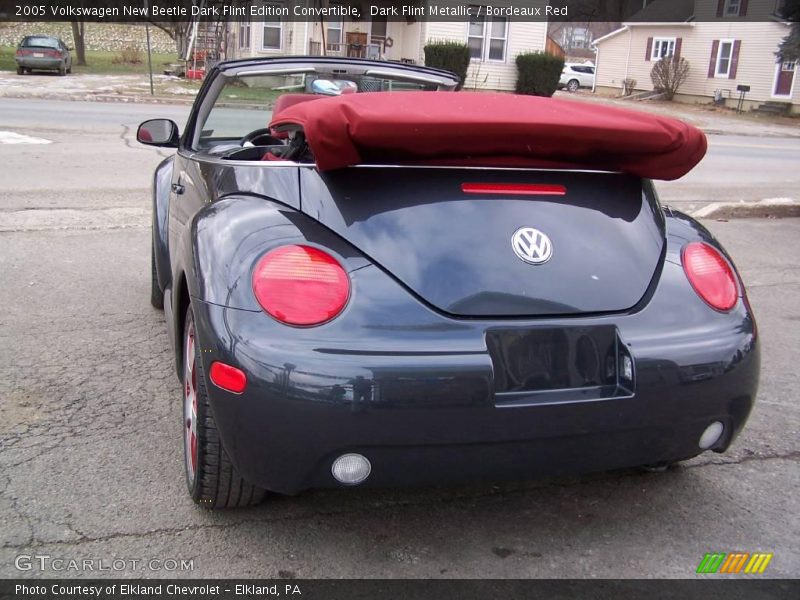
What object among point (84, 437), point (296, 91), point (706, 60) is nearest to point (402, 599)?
point (84, 437)

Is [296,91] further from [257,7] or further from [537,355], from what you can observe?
[257,7]

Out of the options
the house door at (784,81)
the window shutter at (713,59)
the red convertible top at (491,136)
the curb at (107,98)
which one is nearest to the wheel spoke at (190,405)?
the red convertible top at (491,136)

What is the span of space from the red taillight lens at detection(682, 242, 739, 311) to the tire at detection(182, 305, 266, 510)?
1575mm

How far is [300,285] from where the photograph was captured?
2.22 metres

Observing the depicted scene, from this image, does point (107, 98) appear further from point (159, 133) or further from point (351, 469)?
point (351, 469)

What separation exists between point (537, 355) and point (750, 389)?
0.77 m

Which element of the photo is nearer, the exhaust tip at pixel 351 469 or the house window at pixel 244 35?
the exhaust tip at pixel 351 469

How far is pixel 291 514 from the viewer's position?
107 inches

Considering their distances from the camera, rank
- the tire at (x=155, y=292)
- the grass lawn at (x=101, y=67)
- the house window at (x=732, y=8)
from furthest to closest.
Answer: the house window at (x=732, y=8)
the grass lawn at (x=101, y=67)
the tire at (x=155, y=292)

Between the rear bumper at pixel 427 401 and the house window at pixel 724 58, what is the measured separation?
3591cm

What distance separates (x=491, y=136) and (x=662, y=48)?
38894mm

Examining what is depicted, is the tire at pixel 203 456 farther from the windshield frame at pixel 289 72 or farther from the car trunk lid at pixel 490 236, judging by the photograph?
the windshield frame at pixel 289 72

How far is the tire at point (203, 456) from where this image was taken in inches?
95.3

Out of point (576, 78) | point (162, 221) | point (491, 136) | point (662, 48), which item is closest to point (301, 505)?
point (491, 136)
